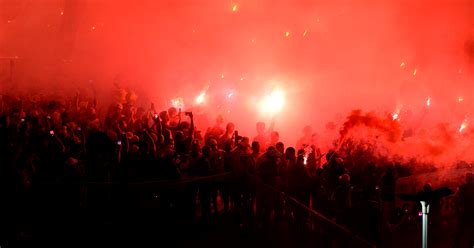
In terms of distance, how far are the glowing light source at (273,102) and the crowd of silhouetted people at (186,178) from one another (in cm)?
324

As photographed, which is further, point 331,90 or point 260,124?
point 331,90

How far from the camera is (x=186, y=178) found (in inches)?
215

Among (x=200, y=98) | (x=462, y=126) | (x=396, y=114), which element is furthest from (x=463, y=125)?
(x=200, y=98)

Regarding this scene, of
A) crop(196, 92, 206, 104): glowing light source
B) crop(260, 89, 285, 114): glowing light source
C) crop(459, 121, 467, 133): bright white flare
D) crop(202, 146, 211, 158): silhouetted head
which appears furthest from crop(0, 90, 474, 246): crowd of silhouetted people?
crop(260, 89, 285, 114): glowing light source

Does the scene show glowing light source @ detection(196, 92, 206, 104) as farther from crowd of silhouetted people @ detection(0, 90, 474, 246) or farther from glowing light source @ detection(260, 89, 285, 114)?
crowd of silhouetted people @ detection(0, 90, 474, 246)

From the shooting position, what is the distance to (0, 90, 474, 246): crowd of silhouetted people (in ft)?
16.5

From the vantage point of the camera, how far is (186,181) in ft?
17.6

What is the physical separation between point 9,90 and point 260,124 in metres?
3.75

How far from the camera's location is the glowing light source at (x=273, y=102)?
9500mm

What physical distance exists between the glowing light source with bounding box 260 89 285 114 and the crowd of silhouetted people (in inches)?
128

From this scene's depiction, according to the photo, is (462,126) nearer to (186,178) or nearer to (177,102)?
(177,102)

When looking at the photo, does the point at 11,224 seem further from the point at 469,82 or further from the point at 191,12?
the point at 469,82

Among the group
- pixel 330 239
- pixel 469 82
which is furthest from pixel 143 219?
pixel 469 82

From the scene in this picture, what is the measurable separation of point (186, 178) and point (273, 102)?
14.2ft
